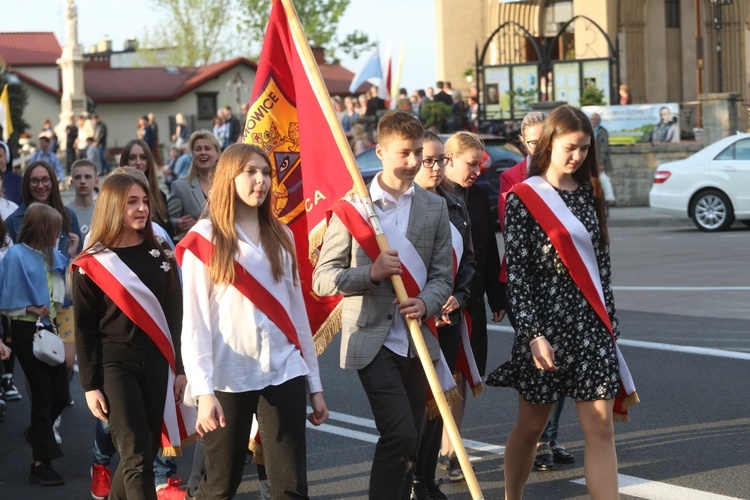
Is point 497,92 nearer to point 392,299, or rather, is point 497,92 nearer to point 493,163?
point 493,163

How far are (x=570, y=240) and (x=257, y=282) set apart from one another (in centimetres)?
136

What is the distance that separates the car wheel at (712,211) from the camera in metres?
20.3

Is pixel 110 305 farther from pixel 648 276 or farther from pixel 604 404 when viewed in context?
pixel 648 276

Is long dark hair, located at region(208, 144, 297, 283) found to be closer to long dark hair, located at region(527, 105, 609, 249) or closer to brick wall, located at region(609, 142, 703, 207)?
long dark hair, located at region(527, 105, 609, 249)

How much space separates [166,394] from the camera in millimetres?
5934

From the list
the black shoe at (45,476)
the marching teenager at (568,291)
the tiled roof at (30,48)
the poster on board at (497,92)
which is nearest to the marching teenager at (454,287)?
the marching teenager at (568,291)

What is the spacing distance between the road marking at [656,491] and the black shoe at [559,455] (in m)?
0.38

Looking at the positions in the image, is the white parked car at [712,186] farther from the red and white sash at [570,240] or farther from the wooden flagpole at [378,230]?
the red and white sash at [570,240]

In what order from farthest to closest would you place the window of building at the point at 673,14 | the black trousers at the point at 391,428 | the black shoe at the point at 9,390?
the window of building at the point at 673,14, the black shoe at the point at 9,390, the black trousers at the point at 391,428

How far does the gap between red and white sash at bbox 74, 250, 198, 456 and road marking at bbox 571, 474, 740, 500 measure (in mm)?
2392

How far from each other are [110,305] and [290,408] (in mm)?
1211

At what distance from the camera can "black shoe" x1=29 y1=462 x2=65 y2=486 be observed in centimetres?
756

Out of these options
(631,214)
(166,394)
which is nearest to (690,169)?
(631,214)

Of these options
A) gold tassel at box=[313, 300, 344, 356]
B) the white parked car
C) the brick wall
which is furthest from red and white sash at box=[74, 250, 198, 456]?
the brick wall
